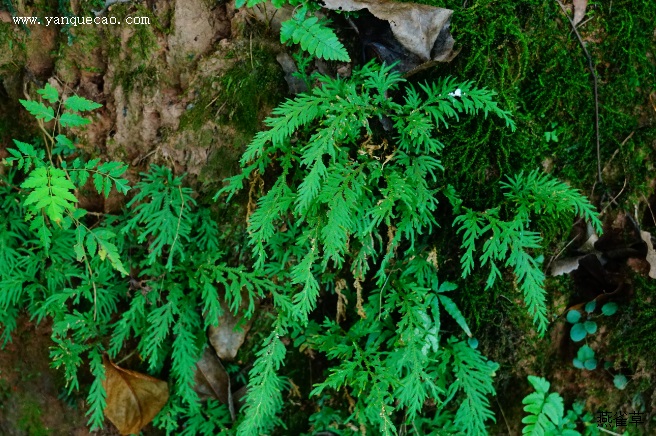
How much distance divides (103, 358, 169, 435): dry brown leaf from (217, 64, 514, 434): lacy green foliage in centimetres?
64

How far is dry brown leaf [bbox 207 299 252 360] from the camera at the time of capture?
3289 mm

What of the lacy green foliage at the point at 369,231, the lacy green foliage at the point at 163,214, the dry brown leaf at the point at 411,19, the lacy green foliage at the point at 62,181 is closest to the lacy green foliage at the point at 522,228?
the lacy green foliage at the point at 369,231

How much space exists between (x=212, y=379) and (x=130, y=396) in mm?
473

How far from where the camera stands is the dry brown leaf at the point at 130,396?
322 cm

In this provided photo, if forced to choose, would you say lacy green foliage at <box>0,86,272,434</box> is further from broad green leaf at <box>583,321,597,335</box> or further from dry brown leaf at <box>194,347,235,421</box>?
broad green leaf at <box>583,321,597,335</box>

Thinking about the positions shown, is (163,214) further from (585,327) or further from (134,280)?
(585,327)

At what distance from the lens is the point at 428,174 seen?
3.03 m

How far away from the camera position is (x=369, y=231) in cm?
276

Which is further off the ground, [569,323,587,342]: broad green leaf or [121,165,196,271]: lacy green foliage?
[121,165,196,271]: lacy green foliage

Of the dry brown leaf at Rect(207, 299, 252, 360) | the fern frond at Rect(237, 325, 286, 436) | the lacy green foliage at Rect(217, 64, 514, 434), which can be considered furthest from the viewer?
the dry brown leaf at Rect(207, 299, 252, 360)

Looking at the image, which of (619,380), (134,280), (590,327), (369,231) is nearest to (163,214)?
(134,280)

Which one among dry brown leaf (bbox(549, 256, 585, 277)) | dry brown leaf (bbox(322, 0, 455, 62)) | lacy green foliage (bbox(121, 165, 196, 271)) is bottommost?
dry brown leaf (bbox(549, 256, 585, 277))

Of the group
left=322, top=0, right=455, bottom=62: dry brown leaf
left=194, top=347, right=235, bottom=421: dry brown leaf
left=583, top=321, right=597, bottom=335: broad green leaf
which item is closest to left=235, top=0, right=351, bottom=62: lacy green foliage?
left=322, top=0, right=455, bottom=62: dry brown leaf

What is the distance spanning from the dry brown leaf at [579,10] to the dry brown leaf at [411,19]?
29.1 inches
